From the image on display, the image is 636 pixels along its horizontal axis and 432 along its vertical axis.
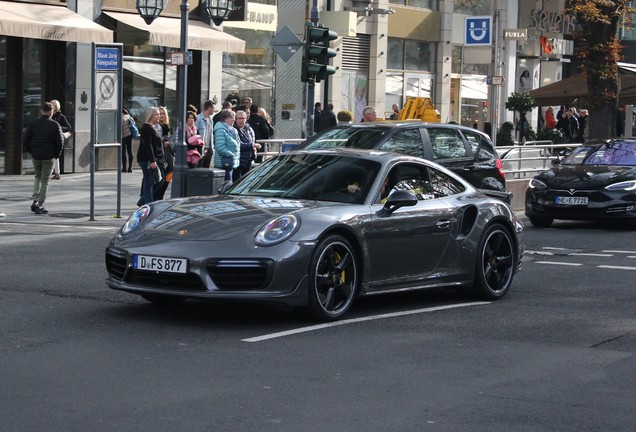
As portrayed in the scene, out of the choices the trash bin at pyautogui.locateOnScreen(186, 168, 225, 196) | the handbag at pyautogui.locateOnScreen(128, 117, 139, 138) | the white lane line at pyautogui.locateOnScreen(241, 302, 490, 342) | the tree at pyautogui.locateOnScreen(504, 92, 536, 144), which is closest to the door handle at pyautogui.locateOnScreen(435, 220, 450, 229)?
the white lane line at pyautogui.locateOnScreen(241, 302, 490, 342)

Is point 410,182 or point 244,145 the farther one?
point 244,145

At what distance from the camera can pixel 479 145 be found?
18688 millimetres

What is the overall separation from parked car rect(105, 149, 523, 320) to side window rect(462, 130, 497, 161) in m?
6.71

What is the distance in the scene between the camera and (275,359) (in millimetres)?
8180

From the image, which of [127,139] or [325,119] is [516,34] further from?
[127,139]

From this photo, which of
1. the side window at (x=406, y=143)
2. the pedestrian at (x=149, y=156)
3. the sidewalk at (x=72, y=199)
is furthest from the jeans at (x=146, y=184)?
the side window at (x=406, y=143)

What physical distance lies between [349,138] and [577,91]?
58.5 feet

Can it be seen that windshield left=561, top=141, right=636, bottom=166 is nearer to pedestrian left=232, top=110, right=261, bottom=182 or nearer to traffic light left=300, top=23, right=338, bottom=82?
traffic light left=300, top=23, right=338, bottom=82

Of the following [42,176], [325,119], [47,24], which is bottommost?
[42,176]

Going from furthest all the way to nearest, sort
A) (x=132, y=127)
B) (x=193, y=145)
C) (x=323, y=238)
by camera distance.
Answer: (x=132, y=127), (x=193, y=145), (x=323, y=238)

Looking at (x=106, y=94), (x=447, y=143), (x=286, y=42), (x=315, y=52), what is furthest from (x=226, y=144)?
(x=447, y=143)

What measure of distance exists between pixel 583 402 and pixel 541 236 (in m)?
11.8

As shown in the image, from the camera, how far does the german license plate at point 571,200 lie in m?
19.8

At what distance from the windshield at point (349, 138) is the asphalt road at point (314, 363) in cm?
503
